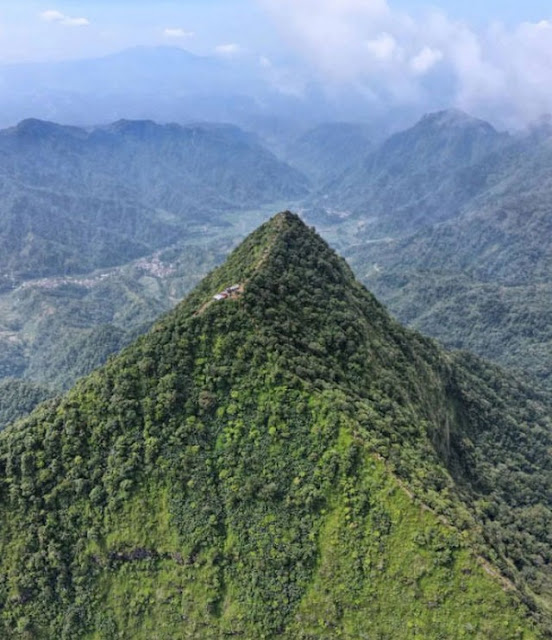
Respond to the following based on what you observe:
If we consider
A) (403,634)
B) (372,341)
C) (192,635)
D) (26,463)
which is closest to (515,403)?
(372,341)

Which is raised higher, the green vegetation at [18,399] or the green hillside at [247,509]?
the green vegetation at [18,399]

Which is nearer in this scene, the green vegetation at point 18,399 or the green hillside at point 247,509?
the green hillside at point 247,509

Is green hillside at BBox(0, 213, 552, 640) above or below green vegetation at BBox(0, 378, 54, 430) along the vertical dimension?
below

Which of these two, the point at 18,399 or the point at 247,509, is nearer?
the point at 247,509

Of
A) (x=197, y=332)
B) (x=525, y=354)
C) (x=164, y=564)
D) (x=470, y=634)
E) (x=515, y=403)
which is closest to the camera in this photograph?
(x=470, y=634)

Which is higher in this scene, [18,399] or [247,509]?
[18,399]

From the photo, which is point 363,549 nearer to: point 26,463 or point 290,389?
point 290,389

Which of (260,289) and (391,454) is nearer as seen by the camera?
(391,454)

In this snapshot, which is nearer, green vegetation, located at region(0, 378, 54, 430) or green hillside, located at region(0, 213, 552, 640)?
green hillside, located at region(0, 213, 552, 640)
